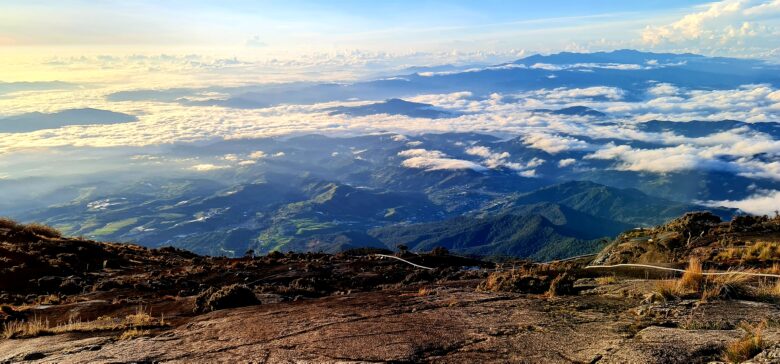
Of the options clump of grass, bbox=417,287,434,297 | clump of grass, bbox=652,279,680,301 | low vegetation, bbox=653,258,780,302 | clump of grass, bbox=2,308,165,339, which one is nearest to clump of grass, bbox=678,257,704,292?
low vegetation, bbox=653,258,780,302

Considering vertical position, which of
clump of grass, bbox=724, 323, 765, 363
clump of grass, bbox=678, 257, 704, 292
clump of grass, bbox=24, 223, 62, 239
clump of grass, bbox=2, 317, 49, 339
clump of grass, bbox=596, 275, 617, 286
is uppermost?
clump of grass, bbox=724, 323, 765, 363

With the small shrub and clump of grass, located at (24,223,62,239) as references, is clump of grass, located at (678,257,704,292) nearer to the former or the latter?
clump of grass, located at (24,223,62,239)

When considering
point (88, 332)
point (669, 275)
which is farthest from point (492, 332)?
point (88, 332)

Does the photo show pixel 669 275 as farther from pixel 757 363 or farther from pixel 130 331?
pixel 130 331

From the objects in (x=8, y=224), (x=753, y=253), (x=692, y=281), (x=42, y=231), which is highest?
(x=692, y=281)

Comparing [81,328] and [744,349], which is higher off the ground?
[744,349]

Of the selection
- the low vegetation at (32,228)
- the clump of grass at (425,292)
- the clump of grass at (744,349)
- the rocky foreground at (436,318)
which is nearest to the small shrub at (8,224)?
the low vegetation at (32,228)

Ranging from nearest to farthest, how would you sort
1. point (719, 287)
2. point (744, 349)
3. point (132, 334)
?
point (744, 349)
point (719, 287)
point (132, 334)

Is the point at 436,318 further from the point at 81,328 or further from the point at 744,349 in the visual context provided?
the point at 81,328

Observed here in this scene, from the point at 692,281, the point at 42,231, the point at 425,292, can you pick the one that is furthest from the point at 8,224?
the point at 692,281
